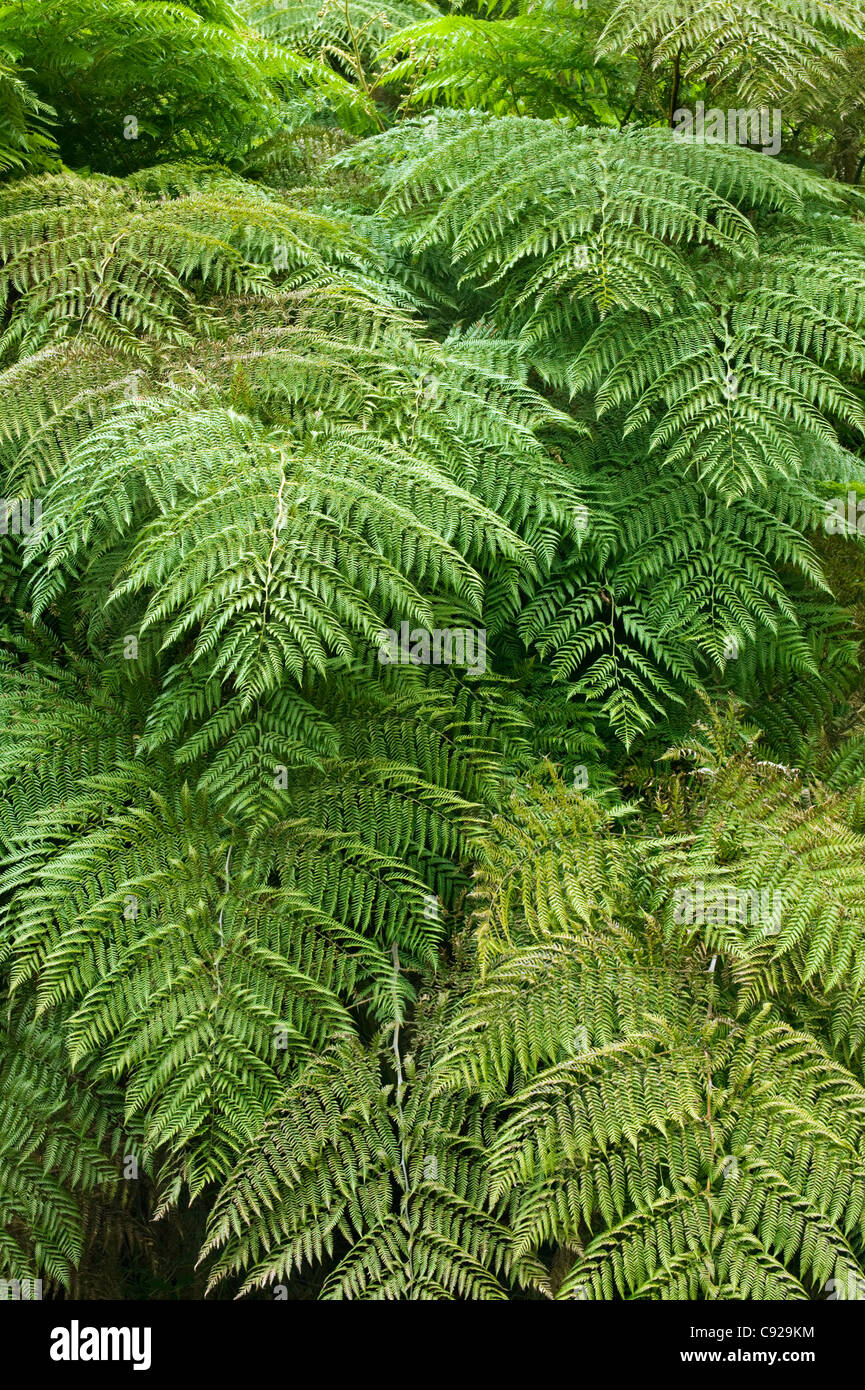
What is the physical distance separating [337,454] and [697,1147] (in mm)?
1330

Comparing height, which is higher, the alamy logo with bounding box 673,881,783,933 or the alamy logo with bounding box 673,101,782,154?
the alamy logo with bounding box 673,101,782,154

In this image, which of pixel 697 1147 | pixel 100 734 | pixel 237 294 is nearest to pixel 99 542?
pixel 100 734

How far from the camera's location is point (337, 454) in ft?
6.18

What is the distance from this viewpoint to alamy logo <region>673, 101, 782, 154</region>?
2.54 meters

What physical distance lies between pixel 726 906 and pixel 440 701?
26.9 inches

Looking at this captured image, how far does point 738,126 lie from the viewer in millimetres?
2594

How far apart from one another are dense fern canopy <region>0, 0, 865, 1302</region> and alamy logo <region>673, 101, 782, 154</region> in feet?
0.05

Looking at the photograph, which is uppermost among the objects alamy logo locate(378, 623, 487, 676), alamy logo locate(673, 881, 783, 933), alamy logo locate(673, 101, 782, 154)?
alamy logo locate(673, 101, 782, 154)

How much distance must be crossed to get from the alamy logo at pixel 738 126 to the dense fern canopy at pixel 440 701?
0.01 metres

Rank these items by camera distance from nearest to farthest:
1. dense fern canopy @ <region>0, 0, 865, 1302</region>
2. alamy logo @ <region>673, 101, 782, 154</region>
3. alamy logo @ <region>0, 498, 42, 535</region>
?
1. dense fern canopy @ <region>0, 0, 865, 1302</region>
2. alamy logo @ <region>0, 498, 42, 535</region>
3. alamy logo @ <region>673, 101, 782, 154</region>

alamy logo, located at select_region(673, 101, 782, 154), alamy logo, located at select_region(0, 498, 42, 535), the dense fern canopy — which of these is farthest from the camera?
alamy logo, located at select_region(673, 101, 782, 154)

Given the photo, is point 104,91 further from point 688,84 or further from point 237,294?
point 688,84
